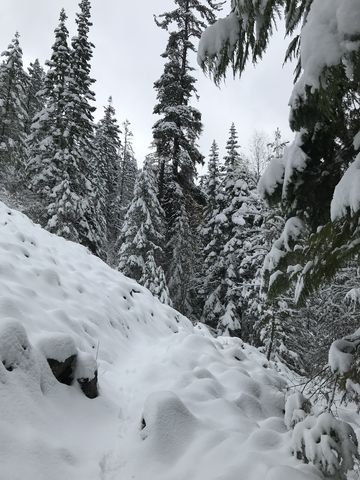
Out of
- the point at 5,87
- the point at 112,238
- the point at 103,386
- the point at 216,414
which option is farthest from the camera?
the point at 112,238

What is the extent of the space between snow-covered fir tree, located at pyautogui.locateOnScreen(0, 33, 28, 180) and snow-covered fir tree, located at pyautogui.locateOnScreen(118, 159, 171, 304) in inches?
338

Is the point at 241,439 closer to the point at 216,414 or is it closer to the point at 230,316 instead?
the point at 216,414

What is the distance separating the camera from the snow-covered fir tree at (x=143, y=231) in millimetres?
20156

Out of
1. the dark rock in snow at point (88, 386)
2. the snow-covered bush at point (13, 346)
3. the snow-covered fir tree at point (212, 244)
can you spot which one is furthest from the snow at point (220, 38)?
the snow-covered fir tree at point (212, 244)

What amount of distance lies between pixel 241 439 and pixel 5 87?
83.2ft

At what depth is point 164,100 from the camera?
21219 millimetres

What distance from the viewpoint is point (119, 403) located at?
17.6 feet

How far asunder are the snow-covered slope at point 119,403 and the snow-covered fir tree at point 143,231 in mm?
11539

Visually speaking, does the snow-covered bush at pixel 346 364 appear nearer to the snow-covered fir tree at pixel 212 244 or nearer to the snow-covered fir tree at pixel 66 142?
the snow-covered fir tree at pixel 66 142

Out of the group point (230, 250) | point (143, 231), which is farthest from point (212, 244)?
point (143, 231)

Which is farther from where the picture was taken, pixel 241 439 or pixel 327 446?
pixel 241 439

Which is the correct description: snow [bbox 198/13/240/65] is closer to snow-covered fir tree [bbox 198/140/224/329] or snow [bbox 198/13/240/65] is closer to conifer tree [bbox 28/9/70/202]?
conifer tree [bbox 28/9/70/202]

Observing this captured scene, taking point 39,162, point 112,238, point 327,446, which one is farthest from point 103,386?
point 112,238

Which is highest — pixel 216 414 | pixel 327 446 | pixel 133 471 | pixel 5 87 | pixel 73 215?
A: pixel 5 87
